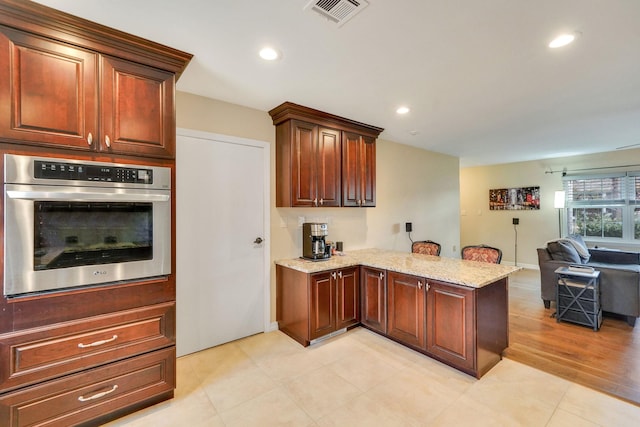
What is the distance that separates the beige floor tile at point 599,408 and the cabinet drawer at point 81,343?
112 inches

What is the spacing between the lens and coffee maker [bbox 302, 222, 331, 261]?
3233mm

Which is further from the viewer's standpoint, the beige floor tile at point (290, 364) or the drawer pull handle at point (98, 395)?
the beige floor tile at point (290, 364)

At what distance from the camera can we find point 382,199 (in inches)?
177

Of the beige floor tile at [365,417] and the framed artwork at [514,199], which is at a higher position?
the framed artwork at [514,199]

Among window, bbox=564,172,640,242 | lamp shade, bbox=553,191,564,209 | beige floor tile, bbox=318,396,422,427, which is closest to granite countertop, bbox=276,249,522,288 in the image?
beige floor tile, bbox=318,396,422,427

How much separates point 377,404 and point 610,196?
6.47m

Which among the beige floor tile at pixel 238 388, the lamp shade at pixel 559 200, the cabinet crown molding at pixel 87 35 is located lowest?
the beige floor tile at pixel 238 388

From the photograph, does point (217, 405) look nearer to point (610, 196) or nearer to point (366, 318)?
point (366, 318)

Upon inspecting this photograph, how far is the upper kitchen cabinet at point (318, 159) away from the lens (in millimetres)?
3117

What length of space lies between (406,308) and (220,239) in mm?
1973

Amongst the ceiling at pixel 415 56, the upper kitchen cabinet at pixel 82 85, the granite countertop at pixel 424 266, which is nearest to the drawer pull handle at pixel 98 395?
the upper kitchen cabinet at pixel 82 85

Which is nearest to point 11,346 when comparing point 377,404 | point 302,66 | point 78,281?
point 78,281

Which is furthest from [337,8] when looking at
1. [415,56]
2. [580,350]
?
[580,350]

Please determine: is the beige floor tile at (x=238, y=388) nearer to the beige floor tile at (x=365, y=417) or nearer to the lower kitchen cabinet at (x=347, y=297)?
the beige floor tile at (x=365, y=417)
